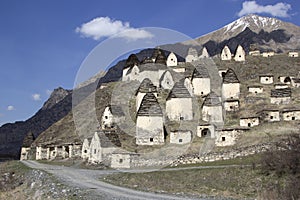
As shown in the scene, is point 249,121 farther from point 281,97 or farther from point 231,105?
point 281,97

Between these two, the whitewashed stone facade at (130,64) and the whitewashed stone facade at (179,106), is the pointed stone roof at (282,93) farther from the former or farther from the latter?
the whitewashed stone facade at (130,64)

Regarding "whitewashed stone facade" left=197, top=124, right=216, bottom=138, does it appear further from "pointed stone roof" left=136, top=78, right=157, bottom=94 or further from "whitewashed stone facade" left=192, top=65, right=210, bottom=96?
"whitewashed stone facade" left=192, top=65, right=210, bottom=96

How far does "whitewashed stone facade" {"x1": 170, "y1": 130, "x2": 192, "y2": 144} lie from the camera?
1485 inches

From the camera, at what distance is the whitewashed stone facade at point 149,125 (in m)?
39.3

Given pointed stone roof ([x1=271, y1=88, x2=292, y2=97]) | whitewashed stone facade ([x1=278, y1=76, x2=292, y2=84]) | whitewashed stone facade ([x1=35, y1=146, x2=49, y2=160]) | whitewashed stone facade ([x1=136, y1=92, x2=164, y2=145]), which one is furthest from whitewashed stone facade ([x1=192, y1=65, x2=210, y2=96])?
whitewashed stone facade ([x1=35, y1=146, x2=49, y2=160])

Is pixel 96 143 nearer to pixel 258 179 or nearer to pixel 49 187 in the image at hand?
pixel 49 187

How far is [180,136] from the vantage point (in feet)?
125

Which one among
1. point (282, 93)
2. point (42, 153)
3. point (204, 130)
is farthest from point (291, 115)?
point (42, 153)

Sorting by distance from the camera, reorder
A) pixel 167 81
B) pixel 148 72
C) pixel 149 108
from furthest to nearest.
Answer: pixel 148 72, pixel 167 81, pixel 149 108

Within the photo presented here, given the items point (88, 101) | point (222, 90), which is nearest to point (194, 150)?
point (222, 90)

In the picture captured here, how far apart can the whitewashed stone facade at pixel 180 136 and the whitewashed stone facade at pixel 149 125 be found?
5.23ft

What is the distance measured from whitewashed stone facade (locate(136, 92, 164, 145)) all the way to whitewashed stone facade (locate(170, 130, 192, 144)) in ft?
5.23

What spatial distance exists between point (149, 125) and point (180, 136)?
151 inches

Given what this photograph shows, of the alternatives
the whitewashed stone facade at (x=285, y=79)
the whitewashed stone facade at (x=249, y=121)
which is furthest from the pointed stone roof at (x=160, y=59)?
the whitewashed stone facade at (x=249, y=121)
